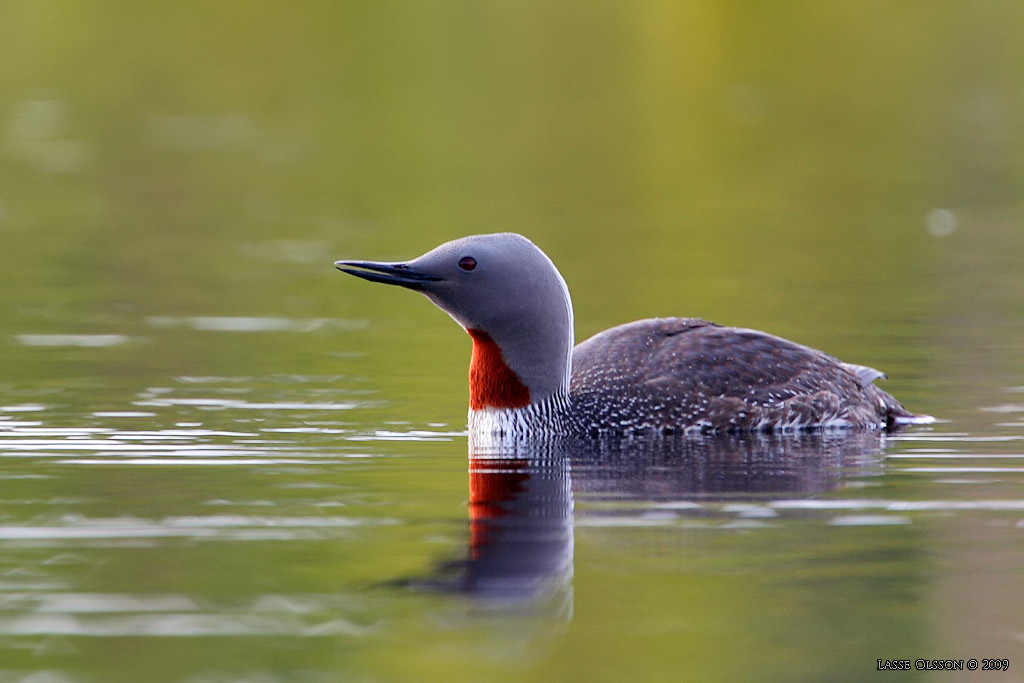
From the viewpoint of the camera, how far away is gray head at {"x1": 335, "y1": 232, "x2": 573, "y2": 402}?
8.03 m

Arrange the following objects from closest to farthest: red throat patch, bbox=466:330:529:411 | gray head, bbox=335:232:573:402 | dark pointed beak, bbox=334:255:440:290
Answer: dark pointed beak, bbox=334:255:440:290 → gray head, bbox=335:232:573:402 → red throat patch, bbox=466:330:529:411

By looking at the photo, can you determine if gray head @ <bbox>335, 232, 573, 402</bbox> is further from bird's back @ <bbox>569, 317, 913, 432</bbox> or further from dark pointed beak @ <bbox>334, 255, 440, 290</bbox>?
bird's back @ <bbox>569, 317, 913, 432</bbox>

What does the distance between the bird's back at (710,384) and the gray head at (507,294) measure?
26 centimetres

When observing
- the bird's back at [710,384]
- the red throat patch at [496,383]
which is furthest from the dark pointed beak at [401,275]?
the bird's back at [710,384]

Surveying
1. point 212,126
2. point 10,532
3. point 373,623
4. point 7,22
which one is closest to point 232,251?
point 10,532

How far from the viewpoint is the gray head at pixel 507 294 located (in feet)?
26.3

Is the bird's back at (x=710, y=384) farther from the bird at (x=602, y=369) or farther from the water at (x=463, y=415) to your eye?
the water at (x=463, y=415)

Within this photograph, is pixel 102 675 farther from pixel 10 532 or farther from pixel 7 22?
pixel 7 22

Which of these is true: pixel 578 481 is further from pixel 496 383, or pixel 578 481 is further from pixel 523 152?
pixel 523 152

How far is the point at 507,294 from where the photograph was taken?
8070 mm

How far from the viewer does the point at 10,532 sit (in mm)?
→ 6277

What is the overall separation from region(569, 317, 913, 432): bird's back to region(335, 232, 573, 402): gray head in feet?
0.85

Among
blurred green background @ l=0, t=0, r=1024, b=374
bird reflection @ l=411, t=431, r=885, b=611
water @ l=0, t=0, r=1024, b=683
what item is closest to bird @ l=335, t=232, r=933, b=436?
bird reflection @ l=411, t=431, r=885, b=611

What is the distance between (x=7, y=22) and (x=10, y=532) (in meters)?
34.6
